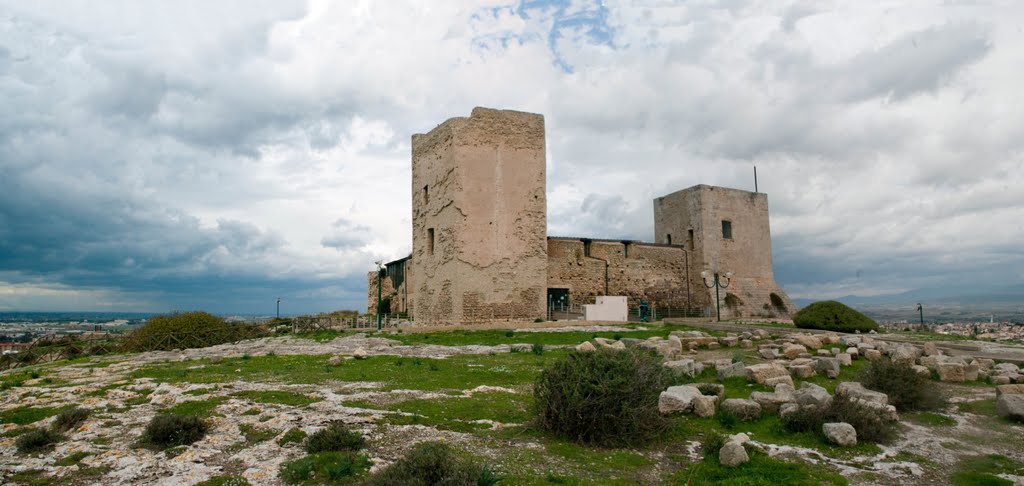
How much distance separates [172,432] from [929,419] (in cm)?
930

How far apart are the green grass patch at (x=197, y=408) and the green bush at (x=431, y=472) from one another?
407cm

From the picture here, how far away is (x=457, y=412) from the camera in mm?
7434

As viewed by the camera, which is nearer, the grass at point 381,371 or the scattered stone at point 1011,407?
the scattered stone at point 1011,407

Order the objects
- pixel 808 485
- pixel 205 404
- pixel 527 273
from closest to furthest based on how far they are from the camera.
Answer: pixel 808 485
pixel 205 404
pixel 527 273

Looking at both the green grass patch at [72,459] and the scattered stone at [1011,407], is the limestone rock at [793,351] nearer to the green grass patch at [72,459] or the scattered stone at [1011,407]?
the scattered stone at [1011,407]

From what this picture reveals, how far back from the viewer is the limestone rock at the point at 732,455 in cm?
554

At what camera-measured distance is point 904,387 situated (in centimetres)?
761

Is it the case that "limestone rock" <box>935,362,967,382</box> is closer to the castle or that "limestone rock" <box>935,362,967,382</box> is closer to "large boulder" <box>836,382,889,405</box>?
"large boulder" <box>836,382,889,405</box>

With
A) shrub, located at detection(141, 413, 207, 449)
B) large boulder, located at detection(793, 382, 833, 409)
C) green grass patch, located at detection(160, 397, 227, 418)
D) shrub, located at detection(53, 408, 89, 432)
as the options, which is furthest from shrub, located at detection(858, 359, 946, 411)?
shrub, located at detection(53, 408, 89, 432)

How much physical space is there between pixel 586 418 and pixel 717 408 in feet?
7.42

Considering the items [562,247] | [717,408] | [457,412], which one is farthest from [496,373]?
[562,247]

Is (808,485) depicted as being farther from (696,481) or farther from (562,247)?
(562,247)

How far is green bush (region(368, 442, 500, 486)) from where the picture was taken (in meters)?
4.46

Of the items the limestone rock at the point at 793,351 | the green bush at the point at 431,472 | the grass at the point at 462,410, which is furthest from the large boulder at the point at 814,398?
the limestone rock at the point at 793,351
